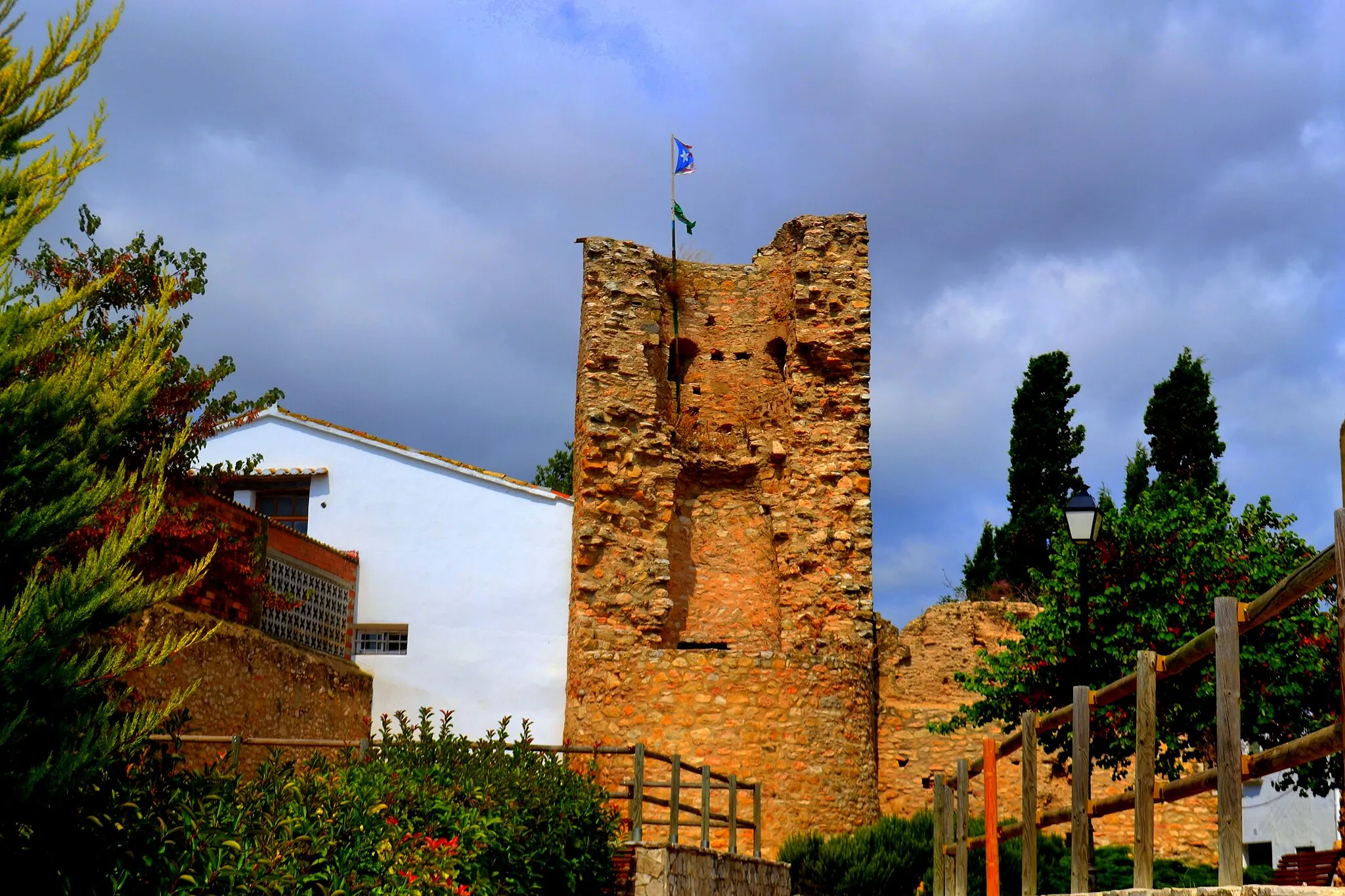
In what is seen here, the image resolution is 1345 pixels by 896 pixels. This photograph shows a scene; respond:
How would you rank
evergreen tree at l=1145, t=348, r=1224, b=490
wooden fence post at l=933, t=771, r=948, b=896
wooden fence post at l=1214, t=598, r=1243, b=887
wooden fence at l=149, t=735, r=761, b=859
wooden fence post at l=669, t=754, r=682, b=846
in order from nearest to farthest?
wooden fence post at l=1214, t=598, r=1243, b=887, wooden fence post at l=933, t=771, r=948, b=896, wooden fence at l=149, t=735, r=761, b=859, wooden fence post at l=669, t=754, r=682, b=846, evergreen tree at l=1145, t=348, r=1224, b=490

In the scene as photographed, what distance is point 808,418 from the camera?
19.1 meters

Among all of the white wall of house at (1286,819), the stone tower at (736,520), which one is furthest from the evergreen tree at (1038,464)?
the stone tower at (736,520)

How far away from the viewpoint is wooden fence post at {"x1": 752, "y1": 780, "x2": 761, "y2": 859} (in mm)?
15414

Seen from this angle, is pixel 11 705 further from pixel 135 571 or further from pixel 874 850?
pixel 874 850

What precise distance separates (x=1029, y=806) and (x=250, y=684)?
31.4 feet

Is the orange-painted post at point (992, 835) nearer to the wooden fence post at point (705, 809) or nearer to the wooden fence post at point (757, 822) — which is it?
the wooden fence post at point (705, 809)

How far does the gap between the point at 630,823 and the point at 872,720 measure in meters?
6.28

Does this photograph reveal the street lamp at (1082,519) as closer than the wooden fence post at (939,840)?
No

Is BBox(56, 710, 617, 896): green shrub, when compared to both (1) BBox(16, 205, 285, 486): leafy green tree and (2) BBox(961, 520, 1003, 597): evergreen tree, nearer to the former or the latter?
(1) BBox(16, 205, 285, 486): leafy green tree

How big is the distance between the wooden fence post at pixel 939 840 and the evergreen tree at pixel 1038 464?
1495 centimetres

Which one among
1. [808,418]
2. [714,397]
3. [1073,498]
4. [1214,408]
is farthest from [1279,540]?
[1214,408]

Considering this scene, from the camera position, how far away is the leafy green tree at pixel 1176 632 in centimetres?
1211

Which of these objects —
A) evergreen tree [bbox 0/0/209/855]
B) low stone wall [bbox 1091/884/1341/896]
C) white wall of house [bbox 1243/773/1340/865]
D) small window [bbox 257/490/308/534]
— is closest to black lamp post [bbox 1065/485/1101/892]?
low stone wall [bbox 1091/884/1341/896]

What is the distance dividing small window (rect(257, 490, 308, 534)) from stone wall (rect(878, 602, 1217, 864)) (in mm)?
7889
